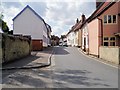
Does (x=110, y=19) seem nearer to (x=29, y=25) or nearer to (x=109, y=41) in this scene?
(x=109, y=41)

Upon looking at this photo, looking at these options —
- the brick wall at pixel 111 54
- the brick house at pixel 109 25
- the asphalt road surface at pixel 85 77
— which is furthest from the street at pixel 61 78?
the brick house at pixel 109 25

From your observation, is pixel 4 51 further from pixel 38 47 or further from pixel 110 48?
pixel 38 47

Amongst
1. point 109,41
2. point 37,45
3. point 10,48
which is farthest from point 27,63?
point 37,45

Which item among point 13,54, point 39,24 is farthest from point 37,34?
point 13,54

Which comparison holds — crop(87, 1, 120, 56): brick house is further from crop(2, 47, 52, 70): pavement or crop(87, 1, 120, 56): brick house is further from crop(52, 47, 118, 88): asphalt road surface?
crop(52, 47, 118, 88): asphalt road surface

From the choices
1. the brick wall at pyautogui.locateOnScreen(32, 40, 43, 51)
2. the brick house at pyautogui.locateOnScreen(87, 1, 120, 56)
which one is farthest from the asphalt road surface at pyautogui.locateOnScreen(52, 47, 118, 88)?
the brick wall at pyautogui.locateOnScreen(32, 40, 43, 51)

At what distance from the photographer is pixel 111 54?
74.9 ft

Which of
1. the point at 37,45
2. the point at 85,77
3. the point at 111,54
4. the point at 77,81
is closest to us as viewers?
the point at 77,81

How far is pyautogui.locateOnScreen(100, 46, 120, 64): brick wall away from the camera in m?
20.8

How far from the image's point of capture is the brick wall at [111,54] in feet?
68.1

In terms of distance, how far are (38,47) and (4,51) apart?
2514 centimetres

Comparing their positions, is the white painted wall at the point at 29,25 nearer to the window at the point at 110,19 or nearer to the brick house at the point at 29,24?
the brick house at the point at 29,24

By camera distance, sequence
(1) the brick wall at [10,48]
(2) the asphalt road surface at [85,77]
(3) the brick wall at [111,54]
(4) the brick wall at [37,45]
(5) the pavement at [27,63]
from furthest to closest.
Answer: (4) the brick wall at [37,45]
(3) the brick wall at [111,54]
(1) the brick wall at [10,48]
(5) the pavement at [27,63]
(2) the asphalt road surface at [85,77]

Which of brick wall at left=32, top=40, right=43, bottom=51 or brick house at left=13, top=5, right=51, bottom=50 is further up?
brick house at left=13, top=5, right=51, bottom=50
